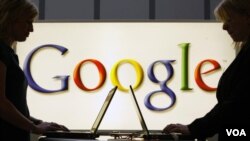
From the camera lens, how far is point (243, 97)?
215 cm

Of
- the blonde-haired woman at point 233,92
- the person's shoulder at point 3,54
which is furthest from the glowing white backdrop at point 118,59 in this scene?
the person's shoulder at point 3,54

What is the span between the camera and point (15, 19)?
2322 mm

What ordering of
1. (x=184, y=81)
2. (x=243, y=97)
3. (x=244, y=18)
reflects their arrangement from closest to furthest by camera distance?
(x=243, y=97)
(x=244, y=18)
(x=184, y=81)

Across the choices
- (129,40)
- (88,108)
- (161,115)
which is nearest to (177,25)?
(129,40)

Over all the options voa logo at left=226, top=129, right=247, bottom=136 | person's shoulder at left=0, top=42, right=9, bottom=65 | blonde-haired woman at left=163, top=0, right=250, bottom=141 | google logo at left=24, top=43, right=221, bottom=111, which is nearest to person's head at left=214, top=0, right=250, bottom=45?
blonde-haired woman at left=163, top=0, right=250, bottom=141

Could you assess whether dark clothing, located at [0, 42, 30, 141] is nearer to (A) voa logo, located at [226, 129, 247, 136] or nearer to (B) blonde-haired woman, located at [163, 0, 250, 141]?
(B) blonde-haired woman, located at [163, 0, 250, 141]

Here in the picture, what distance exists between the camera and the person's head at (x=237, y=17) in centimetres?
232

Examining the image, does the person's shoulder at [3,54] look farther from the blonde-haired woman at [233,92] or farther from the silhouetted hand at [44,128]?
the blonde-haired woman at [233,92]

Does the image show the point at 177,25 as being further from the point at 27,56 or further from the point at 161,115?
the point at 27,56

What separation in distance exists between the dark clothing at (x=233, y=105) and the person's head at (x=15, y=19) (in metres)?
0.96

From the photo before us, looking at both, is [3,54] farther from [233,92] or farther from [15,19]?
[233,92]

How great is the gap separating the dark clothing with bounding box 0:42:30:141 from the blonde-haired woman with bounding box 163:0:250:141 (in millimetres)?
735

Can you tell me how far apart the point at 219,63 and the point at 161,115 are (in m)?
0.71

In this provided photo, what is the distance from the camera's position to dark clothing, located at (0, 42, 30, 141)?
2236mm
